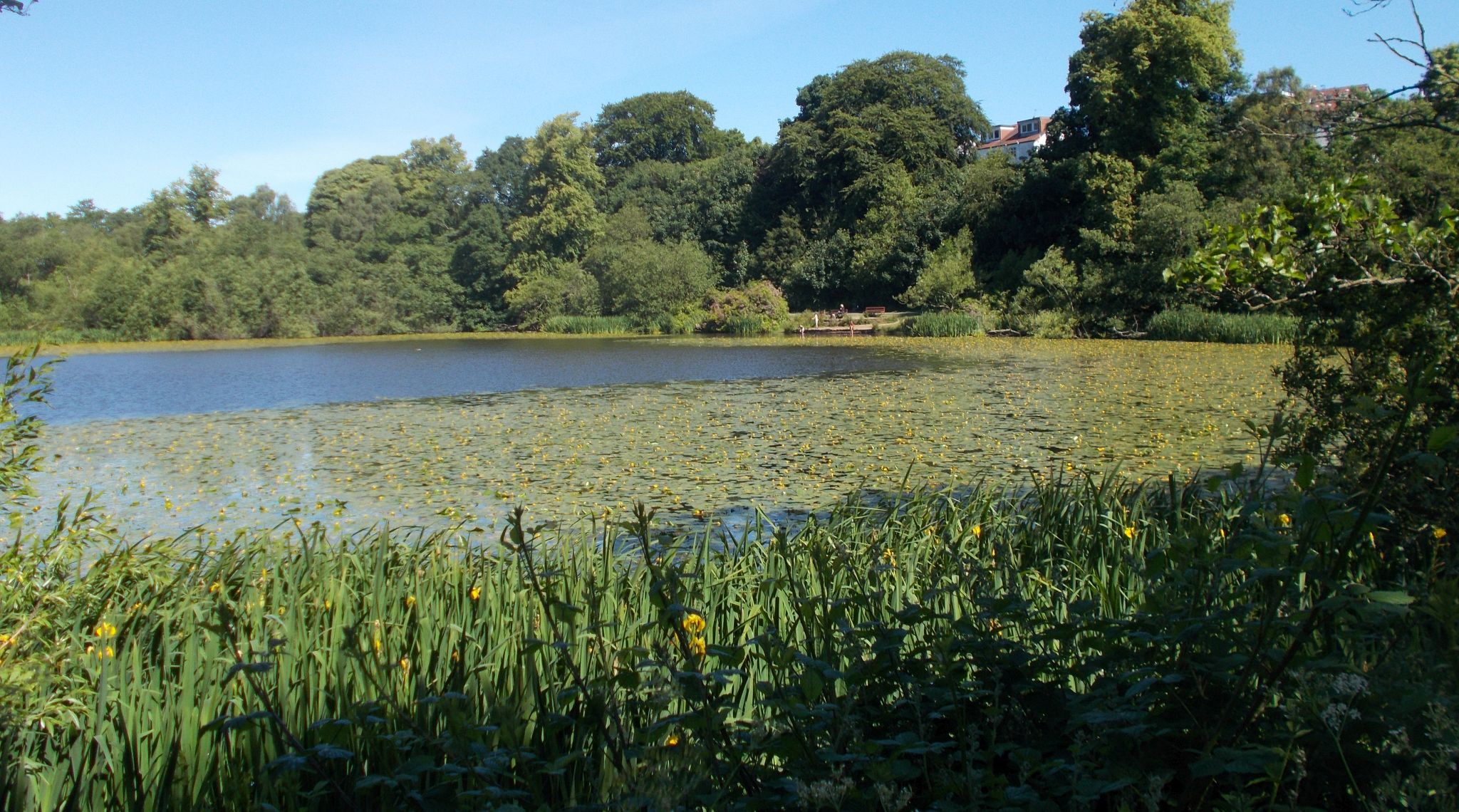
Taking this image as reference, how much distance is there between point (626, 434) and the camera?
30.3 ft

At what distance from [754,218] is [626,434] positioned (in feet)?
109

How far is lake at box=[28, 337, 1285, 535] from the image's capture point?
20.9 feet

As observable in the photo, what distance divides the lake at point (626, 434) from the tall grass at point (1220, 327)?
6.81 ft

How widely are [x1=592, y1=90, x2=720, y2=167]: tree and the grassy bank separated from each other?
2147 inches

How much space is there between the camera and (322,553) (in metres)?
3.41

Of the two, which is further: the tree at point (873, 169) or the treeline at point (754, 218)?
the tree at point (873, 169)

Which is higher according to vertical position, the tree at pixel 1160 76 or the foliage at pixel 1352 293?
the tree at pixel 1160 76

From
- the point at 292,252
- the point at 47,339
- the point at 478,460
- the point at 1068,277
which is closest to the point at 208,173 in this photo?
the point at 292,252

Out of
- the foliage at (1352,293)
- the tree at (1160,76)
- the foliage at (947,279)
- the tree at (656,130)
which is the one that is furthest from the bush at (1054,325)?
the tree at (656,130)

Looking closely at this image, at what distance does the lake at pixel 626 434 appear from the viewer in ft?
20.9

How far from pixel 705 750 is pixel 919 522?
2.76 m

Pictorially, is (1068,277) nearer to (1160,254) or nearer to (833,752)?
(1160,254)

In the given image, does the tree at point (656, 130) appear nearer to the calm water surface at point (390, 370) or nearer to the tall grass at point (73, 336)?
the tall grass at point (73, 336)

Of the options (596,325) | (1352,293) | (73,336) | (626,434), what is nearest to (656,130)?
(596,325)
